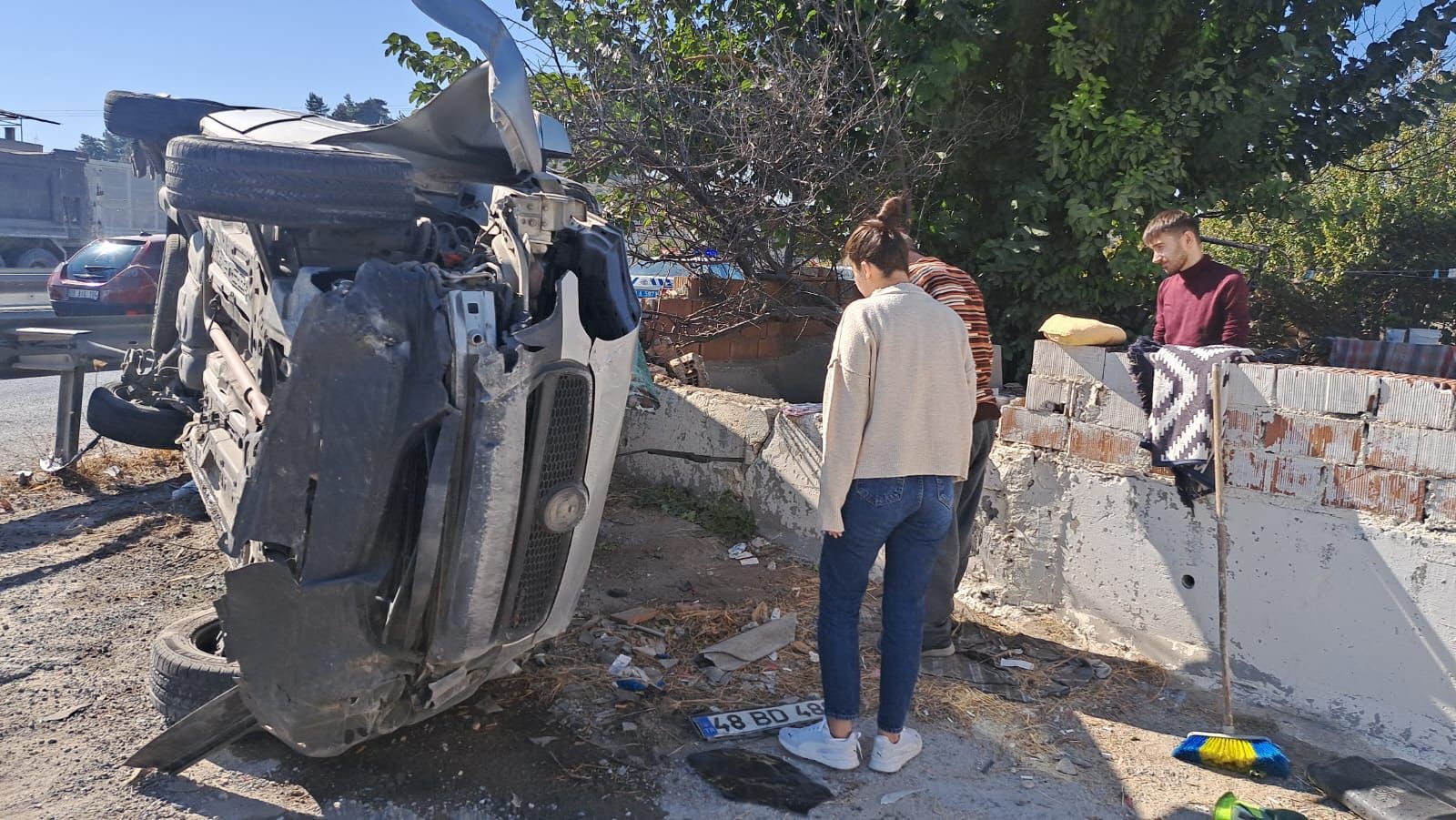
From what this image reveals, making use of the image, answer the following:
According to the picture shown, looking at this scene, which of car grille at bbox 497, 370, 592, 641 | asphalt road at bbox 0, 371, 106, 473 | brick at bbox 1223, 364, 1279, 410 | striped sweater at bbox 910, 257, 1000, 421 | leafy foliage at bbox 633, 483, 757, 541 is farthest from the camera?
asphalt road at bbox 0, 371, 106, 473

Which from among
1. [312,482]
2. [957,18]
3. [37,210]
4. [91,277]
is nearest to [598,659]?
[312,482]

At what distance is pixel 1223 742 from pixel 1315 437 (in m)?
1.15

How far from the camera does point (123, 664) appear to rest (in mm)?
3844

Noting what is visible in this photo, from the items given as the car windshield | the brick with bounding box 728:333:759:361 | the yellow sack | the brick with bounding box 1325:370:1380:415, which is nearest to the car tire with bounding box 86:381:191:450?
the brick with bounding box 728:333:759:361

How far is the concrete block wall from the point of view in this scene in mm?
3393

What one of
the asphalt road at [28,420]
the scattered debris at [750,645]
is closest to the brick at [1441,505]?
the scattered debris at [750,645]

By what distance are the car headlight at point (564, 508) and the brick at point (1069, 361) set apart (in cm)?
239

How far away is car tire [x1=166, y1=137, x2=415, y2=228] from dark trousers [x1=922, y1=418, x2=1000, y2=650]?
7.83 ft

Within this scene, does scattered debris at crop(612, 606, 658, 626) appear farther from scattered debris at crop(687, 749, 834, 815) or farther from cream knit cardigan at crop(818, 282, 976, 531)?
cream knit cardigan at crop(818, 282, 976, 531)

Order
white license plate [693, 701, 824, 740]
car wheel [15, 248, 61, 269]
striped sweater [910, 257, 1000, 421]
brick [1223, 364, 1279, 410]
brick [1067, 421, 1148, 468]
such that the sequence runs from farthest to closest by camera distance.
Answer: car wheel [15, 248, 61, 269]
brick [1067, 421, 1148, 468]
striped sweater [910, 257, 1000, 421]
brick [1223, 364, 1279, 410]
white license plate [693, 701, 824, 740]

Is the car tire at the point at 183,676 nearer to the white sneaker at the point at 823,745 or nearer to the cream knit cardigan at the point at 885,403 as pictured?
the white sneaker at the point at 823,745

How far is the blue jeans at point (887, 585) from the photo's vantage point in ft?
10.4

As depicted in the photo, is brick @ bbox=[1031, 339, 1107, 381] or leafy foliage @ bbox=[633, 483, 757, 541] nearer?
brick @ bbox=[1031, 339, 1107, 381]

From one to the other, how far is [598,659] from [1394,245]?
619 cm
